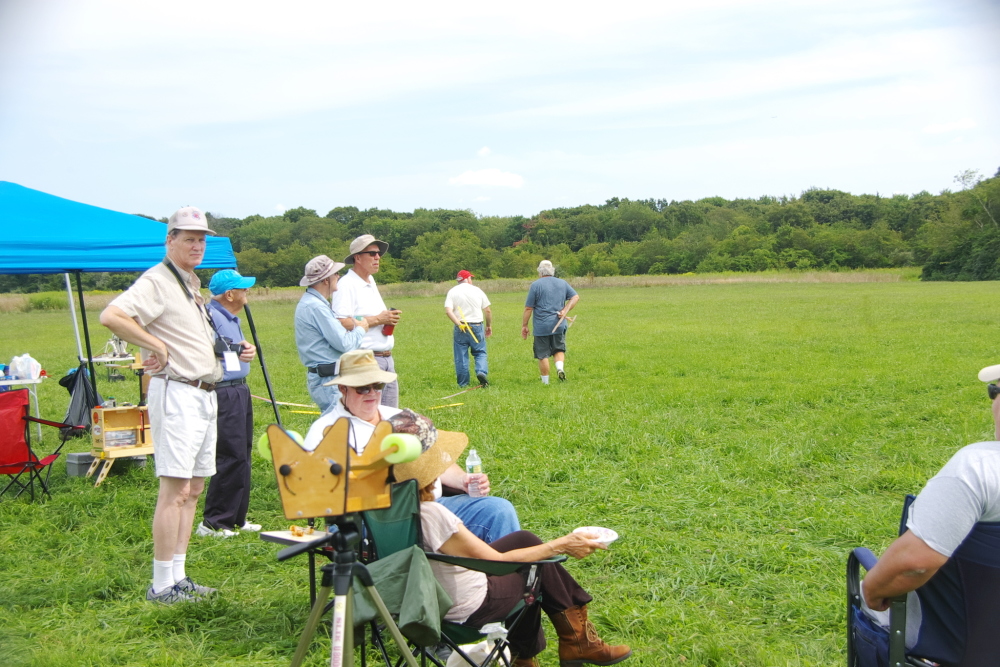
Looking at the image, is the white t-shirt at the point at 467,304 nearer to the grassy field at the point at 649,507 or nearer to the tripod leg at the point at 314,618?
the grassy field at the point at 649,507

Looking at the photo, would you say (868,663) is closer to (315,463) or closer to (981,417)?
(315,463)

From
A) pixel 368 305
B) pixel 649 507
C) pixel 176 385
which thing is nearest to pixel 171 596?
pixel 176 385

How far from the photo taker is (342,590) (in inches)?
90.5

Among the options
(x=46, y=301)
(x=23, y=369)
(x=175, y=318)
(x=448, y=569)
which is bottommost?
(x=448, y=569)

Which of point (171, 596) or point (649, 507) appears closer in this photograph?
point (171, 596)

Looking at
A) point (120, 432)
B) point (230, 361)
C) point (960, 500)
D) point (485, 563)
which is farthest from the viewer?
point (120, 432)

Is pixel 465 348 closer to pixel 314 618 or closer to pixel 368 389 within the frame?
pixel 368 389

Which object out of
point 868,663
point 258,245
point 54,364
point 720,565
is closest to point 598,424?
point 720,565

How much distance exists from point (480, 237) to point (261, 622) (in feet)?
257

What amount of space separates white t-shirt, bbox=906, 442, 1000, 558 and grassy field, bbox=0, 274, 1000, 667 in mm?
1493

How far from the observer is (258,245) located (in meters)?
50.3

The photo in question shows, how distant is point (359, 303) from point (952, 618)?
16.0 feet

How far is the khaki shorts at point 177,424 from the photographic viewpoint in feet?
12.9

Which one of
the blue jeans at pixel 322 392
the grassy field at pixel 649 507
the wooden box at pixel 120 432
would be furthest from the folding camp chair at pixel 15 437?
the blue jeans at pixel 322 392
